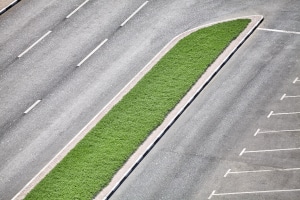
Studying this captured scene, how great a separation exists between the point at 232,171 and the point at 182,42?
12.1 meters

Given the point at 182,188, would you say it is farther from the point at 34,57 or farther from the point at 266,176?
the point at 34,57

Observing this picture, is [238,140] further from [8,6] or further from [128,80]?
[8,6]

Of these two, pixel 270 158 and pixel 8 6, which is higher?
pixel 8 6

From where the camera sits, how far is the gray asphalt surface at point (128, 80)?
1565 inches

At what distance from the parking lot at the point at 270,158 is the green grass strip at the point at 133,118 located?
16.0ft

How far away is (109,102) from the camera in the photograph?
44.2 meters

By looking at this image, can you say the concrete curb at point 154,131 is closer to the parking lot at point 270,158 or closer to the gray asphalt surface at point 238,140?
the gray asphalt surface at point 238,140

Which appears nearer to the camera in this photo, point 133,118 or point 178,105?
point 133,118

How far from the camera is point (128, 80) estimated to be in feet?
151

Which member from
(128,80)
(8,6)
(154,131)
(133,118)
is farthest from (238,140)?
(8,6)

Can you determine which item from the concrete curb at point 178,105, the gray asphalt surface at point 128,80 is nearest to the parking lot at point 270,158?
the gray asphalt surface at point 128,80

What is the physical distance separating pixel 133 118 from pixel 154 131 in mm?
1516

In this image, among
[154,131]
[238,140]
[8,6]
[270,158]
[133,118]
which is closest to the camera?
[270,158]

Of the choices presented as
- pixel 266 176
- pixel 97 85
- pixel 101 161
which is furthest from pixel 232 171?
pixel 97 85
